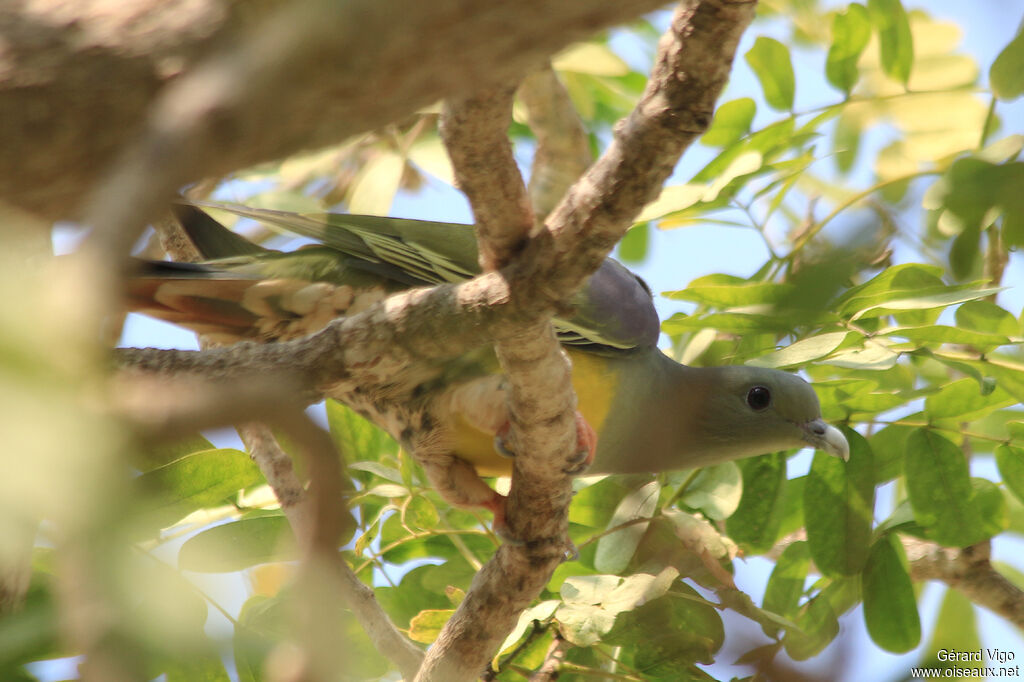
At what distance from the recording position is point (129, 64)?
1.03 metres

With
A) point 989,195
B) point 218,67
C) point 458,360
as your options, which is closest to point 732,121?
point 458,360

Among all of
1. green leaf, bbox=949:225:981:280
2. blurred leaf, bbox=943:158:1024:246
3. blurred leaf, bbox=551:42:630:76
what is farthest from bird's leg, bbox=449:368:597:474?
blurred leaf, bbox=943:158:1024:246

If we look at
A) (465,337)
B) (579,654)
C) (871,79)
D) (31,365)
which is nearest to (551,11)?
(31,365)

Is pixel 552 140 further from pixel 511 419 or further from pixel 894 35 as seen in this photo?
pixel 511 419

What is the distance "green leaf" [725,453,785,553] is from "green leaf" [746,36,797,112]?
139 cm

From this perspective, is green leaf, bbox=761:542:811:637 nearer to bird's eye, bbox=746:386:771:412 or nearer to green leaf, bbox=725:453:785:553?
green leaf, bbox=725:453:785:553

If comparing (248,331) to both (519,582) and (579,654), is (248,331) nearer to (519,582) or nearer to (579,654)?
(519,582)

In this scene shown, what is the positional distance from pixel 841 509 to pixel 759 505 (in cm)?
29

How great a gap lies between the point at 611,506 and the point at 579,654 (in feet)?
1.90

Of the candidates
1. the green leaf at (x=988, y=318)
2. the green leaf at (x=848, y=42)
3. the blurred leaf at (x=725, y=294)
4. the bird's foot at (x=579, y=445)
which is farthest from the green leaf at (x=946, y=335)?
the green leaf at (x=848, y=42)

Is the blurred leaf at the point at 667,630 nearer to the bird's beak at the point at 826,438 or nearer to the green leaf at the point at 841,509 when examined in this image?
the green leaf at the point at 841,509

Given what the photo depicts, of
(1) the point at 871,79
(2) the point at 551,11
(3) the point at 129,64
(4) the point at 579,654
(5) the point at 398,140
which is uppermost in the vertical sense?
(1) the point at 871,79

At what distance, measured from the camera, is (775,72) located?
3.41 m

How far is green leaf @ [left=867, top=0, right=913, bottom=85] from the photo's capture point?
11.0 ft
